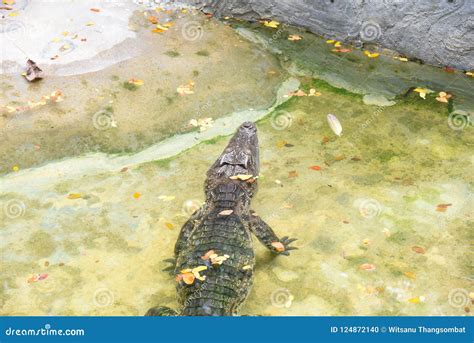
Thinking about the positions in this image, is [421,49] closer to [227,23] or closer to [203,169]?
[227,23]

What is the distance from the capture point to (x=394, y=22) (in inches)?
343

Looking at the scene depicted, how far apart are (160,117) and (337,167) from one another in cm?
239

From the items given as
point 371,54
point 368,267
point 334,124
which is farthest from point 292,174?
point 371,54

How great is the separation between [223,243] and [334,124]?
9.85 ft

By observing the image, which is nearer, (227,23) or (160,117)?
(160,117)

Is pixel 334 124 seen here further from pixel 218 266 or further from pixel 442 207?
pixel 218 266

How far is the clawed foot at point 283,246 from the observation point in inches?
222

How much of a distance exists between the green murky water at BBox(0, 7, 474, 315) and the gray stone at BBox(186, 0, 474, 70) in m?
0.49

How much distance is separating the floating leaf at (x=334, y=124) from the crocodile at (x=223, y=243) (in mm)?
1570

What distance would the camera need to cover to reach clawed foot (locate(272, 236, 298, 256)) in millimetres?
5629

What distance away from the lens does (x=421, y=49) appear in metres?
8.66

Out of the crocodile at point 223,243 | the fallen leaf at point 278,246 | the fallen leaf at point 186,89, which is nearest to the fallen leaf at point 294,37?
the fallen leaf at point 186,89

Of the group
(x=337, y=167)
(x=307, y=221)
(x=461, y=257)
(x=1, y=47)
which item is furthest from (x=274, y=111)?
(x=1, y=47)

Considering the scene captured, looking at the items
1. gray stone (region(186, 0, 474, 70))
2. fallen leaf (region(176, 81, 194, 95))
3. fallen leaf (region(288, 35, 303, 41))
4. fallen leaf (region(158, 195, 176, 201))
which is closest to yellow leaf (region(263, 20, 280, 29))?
Result: gray stone (region(186, 0, 474, 70))
